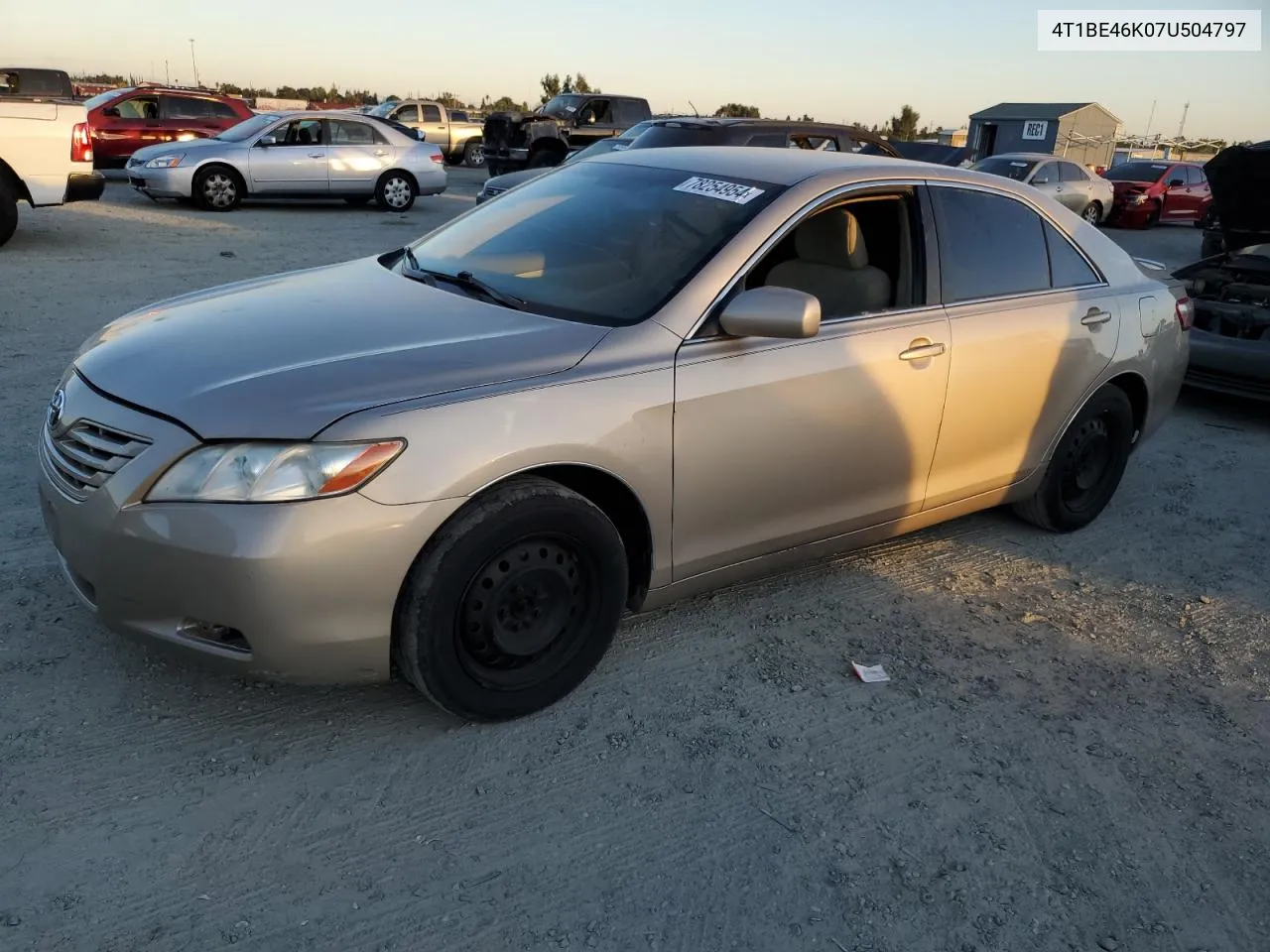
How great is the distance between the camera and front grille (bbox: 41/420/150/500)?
2625mm

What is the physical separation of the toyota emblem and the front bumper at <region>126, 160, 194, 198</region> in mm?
12319

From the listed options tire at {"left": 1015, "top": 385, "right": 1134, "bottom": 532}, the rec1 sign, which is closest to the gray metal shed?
the rec1 sign

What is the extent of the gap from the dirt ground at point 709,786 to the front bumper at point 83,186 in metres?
7.04

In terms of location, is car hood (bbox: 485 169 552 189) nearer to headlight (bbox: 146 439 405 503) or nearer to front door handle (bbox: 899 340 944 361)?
front door handle (bbox: 899 340 944 361)

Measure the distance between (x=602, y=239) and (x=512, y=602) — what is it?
1406mm

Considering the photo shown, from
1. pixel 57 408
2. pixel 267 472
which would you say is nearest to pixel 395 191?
pixel 57 408

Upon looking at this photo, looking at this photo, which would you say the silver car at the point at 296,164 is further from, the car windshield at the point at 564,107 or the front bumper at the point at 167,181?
the car windshield at the point at 564,107

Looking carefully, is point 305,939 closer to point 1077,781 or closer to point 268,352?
point 268,352

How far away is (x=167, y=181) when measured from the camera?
1381 centimetres

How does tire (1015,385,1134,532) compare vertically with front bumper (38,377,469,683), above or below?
below

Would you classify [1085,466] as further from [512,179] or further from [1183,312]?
[512,179]

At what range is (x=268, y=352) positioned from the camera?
284cm

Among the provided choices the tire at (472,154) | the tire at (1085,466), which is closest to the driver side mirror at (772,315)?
the tire at (1085,466)

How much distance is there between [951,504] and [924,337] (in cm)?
80
